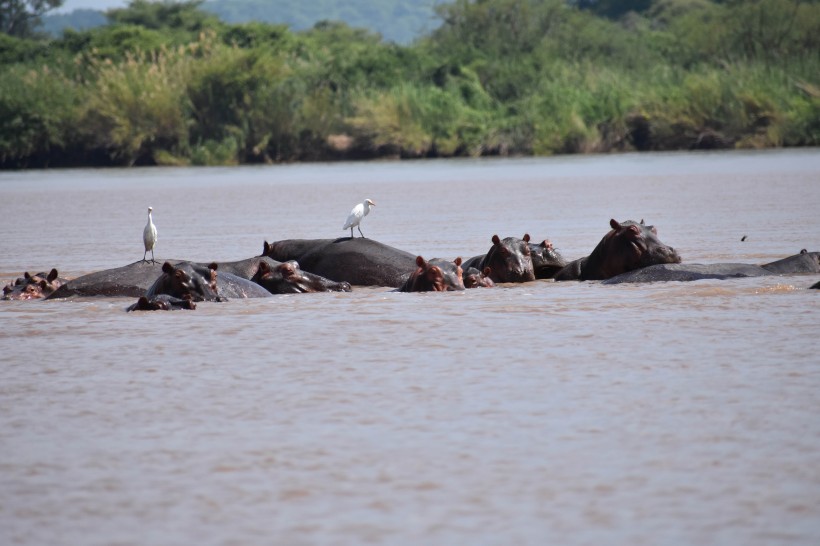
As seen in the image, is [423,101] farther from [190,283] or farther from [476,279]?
[190,283]

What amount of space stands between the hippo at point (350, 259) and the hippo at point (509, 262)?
62 cm

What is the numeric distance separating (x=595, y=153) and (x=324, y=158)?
26.1 feet

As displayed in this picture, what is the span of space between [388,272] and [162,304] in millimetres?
2202

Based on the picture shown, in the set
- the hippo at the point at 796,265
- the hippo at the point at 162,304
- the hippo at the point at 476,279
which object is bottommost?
the hippo at the point at 162,304

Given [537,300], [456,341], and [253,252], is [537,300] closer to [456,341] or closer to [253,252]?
[456,341]

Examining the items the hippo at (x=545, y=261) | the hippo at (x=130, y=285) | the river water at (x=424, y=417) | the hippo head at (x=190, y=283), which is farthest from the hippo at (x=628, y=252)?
the hippo head at (x=190, y=283)

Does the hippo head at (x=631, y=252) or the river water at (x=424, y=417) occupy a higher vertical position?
the hippo head at (x=631, y=252)

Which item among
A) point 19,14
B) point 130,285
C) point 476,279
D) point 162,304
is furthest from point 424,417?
point 19,14

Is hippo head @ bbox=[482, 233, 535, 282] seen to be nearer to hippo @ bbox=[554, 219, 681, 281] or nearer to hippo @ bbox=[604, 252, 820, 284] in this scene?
hippo @ bbox=[554, 219, 681, 281]

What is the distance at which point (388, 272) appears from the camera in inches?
441

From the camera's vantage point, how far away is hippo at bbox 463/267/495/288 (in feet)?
34.9

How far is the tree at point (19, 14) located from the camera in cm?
9638

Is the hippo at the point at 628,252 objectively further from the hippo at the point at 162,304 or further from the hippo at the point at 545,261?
the hippo at the point at 162,304

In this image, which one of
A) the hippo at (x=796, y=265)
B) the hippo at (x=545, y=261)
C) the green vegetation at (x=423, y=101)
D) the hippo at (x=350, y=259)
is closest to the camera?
the hippo at (x=796, y=265)
